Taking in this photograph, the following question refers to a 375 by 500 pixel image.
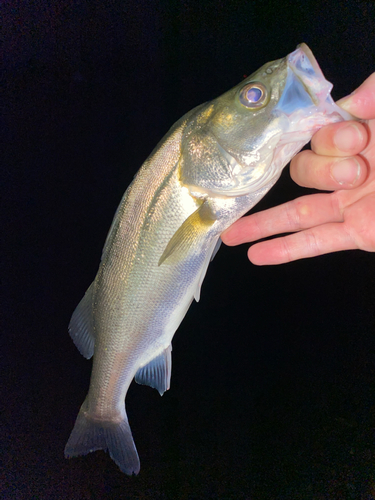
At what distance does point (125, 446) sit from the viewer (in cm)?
105

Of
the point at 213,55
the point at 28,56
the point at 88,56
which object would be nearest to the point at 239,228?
the point at 213,55

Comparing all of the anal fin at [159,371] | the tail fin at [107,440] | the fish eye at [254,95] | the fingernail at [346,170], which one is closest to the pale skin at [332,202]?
the fingernail at [346,170]

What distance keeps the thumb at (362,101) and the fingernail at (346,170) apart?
0.13 metres

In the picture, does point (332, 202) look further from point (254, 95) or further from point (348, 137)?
point (254, 95)

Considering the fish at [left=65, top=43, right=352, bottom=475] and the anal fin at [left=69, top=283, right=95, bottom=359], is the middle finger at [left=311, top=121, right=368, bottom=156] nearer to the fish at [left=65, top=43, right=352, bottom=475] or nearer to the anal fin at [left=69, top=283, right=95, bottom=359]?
the fish at [left=65, top=43, right=352, bottom=475]

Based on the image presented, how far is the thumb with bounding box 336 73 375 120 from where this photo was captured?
708 millimetres

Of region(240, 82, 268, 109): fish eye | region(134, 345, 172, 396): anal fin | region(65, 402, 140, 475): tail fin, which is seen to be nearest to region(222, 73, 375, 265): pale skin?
region(240, 82, 268, 109): fish eye

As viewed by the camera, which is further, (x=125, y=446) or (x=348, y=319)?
(x=348, y=319)

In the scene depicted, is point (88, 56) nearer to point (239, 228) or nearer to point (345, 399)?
point (239, 228)

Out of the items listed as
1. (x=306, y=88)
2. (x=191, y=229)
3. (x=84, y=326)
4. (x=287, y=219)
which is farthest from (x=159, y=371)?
(x=306, y=88)

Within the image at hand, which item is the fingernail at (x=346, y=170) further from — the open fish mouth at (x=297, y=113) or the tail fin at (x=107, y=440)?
the tail fin at (x=107, y=440)

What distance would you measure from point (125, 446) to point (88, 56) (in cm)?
235

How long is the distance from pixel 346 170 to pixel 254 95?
0.34 m

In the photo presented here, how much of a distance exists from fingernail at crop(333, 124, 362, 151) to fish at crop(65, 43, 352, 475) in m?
0.04
